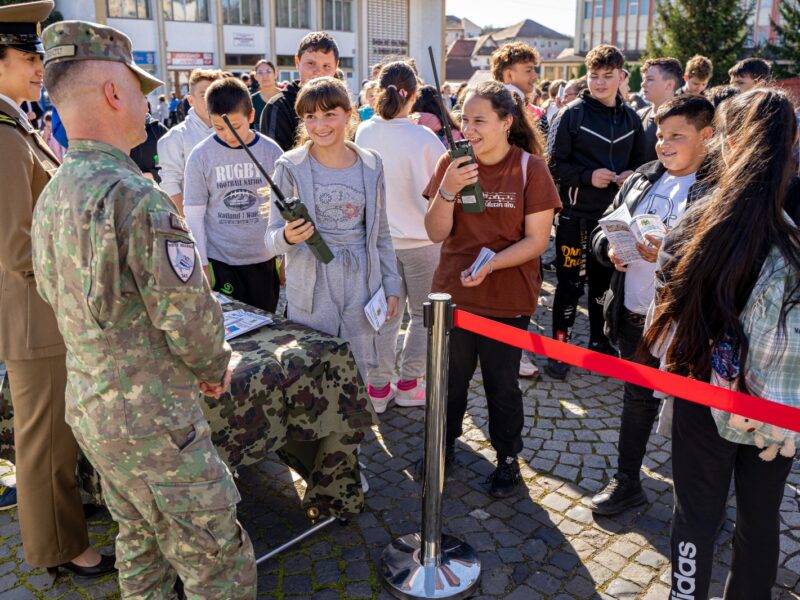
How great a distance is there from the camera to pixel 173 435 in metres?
2.04

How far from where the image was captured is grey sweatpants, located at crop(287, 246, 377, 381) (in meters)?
3.41

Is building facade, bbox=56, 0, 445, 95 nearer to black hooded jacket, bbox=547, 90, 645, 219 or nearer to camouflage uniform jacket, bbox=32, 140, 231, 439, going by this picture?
black hooded jacket, bbox=547, 90, 645, 219

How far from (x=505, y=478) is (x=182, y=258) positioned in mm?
2289

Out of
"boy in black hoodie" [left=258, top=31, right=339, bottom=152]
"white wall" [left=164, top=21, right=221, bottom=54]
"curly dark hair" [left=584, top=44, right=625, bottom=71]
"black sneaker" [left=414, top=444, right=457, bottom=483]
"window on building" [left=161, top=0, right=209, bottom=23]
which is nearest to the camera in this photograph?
"black sneaker" [left=414, top=444, right=457, bottom=483]

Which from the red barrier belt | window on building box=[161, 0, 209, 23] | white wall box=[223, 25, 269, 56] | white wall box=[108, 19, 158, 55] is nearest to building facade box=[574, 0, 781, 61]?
white wall box=[223, 25, 269, 56]

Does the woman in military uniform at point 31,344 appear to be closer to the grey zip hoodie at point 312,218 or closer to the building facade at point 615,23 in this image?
the grey zip hoodie at point 312,218

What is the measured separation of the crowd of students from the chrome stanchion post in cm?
67

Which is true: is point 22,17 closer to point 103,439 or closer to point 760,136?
point 103,439

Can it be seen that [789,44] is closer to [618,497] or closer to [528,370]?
[528,370]

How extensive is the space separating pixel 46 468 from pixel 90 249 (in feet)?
4.68

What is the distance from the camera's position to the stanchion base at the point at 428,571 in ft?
9.29

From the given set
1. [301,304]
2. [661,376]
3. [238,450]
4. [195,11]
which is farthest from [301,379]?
[195,11]

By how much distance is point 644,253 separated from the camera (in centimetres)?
297

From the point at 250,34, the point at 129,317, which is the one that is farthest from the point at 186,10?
the point at 129,317
